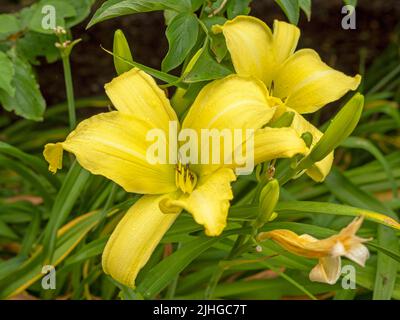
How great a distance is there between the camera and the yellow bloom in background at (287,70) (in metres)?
1.02

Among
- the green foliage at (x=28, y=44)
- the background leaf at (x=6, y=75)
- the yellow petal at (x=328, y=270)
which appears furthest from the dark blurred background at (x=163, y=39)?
the yellow petal at (x=328, y=270)

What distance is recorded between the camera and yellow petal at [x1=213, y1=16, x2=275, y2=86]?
3.31ft

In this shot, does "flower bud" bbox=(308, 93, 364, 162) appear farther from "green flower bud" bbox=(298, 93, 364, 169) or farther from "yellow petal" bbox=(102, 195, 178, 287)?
"yellow petal" bbox=(102, 195, 178, 287)

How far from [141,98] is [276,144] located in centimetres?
20

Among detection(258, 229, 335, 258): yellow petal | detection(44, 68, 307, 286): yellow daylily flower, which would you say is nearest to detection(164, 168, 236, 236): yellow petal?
detection(44, 68, 307, 286): yellow daylily flower

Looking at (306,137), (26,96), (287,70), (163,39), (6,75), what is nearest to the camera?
(306,137)

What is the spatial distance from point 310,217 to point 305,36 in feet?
3.03

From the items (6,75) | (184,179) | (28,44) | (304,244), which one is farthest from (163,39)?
(304,244)

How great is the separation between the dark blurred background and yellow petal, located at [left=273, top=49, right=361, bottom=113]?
3.89 ft

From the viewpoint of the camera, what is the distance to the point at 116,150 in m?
0.93

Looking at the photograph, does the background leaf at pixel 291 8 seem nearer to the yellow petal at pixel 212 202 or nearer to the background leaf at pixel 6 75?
the yellow petal at pixel 212 202

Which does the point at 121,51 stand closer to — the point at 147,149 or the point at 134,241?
the point at 147,149
